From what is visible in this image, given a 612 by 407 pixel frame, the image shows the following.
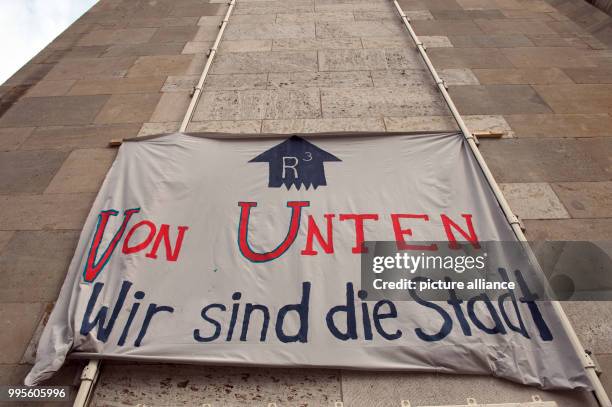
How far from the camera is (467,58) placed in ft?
20.7

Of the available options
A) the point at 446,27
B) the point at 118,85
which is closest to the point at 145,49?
the point at 118,85

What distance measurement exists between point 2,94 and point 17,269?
389 cm

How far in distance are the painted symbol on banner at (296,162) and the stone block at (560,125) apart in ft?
9.17

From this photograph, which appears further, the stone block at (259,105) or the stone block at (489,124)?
the stone block at (259,105)

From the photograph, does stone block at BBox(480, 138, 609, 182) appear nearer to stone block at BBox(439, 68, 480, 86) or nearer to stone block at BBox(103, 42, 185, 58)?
stone block at BBox(439, 68, 480, 86)

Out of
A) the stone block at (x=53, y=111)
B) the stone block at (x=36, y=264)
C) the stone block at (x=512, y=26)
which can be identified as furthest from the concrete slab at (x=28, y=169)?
the stone block at (x=512, y=26)

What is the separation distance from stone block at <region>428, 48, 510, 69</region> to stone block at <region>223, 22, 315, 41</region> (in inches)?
92.2

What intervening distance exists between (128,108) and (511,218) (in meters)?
5.34

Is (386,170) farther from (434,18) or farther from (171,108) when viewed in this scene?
(434,18)

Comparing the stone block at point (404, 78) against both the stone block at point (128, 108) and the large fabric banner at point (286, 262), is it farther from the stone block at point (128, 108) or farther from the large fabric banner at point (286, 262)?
the stone block at point (128, 108)

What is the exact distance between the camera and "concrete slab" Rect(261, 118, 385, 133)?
4.95 metres

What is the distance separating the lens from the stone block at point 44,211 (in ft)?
13.6

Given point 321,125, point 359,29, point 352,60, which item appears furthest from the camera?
point 359,29

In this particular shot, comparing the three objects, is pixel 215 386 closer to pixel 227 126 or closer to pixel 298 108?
pixel 227 126
